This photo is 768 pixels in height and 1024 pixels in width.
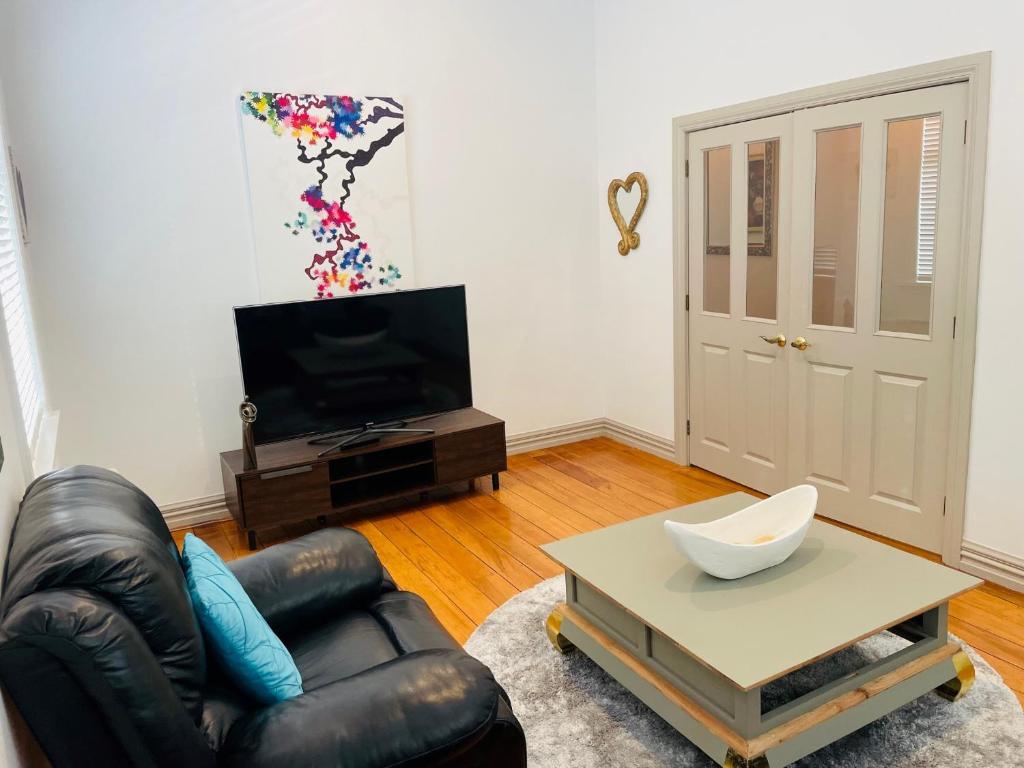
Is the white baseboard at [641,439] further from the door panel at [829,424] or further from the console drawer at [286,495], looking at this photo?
the console drawer at [286,495]

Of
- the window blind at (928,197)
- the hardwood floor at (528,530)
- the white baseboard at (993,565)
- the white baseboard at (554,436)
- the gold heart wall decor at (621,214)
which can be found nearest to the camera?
the hardwood floor at (528,530)

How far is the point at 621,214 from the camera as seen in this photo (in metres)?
5.00

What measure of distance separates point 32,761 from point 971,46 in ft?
12.1

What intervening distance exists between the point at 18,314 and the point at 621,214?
331cm

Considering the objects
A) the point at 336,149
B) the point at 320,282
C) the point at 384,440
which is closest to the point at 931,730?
the point at 384,440

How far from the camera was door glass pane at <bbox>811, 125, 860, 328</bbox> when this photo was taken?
141 inches

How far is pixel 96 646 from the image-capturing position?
1.29 meters

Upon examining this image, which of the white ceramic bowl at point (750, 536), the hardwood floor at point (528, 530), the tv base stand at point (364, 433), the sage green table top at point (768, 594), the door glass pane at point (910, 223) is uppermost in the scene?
the door glass pane at point (910, 223)

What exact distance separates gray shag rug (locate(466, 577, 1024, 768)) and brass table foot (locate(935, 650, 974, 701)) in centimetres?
4

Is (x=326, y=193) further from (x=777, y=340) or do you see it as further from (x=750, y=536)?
(x=750, y=536)

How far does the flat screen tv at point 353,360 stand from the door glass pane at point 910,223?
2.09 metres

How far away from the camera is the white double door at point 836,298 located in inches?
131

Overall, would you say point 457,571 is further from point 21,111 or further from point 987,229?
point 21,111

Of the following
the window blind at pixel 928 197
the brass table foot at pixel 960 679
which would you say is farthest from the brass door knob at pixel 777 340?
the brass table foot at pixel 960 679
